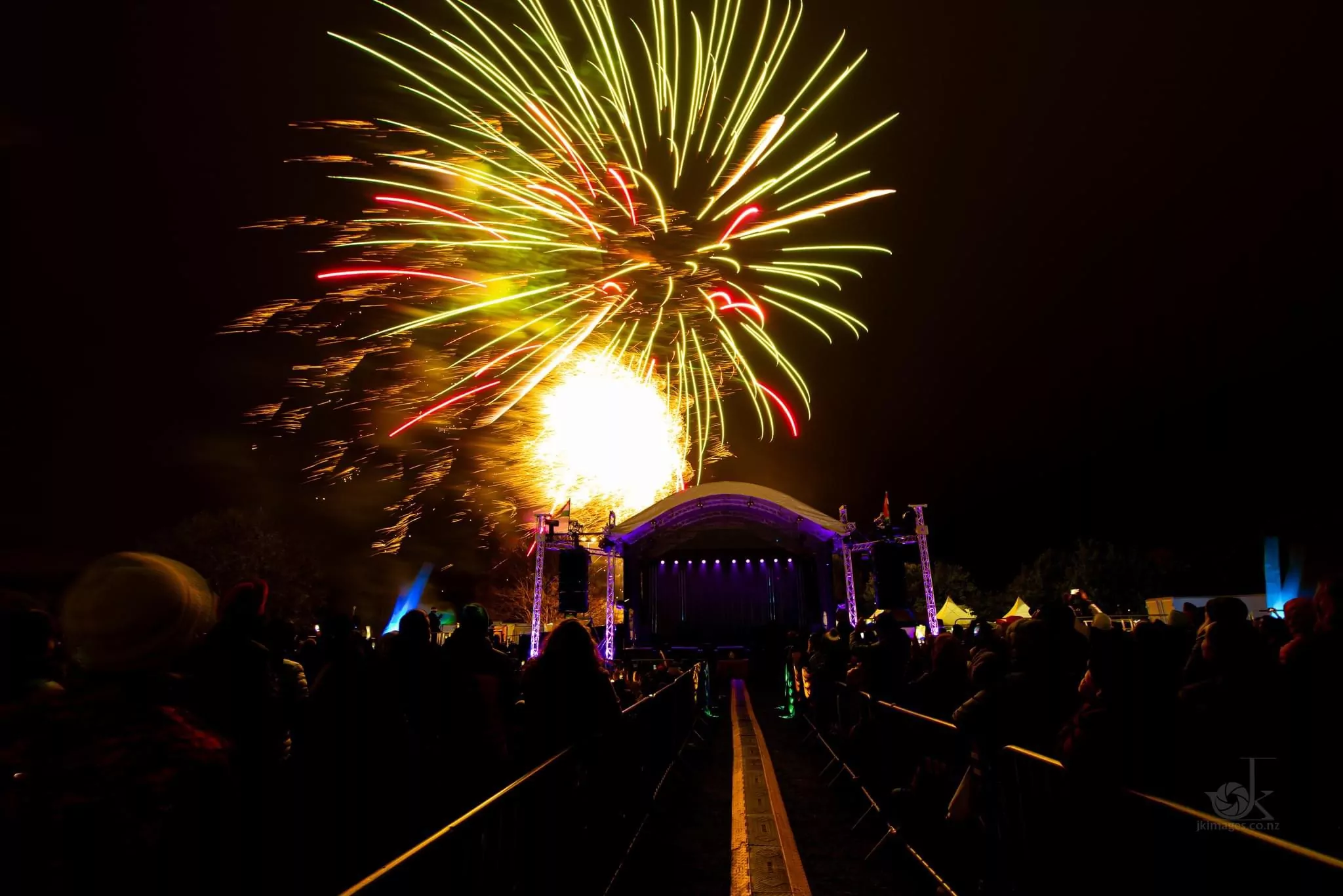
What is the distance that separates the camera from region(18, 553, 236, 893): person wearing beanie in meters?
1.93

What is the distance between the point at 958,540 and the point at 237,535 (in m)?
56.0

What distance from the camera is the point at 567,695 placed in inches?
201

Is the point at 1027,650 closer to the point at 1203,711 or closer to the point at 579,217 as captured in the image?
the point at 1203,711

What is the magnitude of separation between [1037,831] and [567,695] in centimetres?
263

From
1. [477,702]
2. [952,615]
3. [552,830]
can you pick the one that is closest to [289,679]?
[477,702]

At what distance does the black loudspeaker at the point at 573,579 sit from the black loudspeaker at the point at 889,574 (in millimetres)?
8782

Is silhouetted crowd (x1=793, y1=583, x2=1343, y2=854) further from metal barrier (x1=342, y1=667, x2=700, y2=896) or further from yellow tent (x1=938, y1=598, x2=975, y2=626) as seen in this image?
yellow tent (x1=938, y1=598, x2=975, y2=626)

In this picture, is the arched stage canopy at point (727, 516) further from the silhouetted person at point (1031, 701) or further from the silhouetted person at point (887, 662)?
the silhouetted person at point (1031, 701)

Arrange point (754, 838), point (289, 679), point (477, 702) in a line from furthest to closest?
point (754, 838), point (289, 679), point (477, 702)

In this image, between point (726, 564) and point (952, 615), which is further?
point (952, 615)

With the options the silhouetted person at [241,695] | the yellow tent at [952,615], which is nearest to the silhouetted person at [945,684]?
the silhouetted person at [241,695]

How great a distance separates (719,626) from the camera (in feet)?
106

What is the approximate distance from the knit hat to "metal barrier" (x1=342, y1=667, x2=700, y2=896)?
84 cm

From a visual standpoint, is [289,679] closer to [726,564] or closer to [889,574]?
[889,574]
